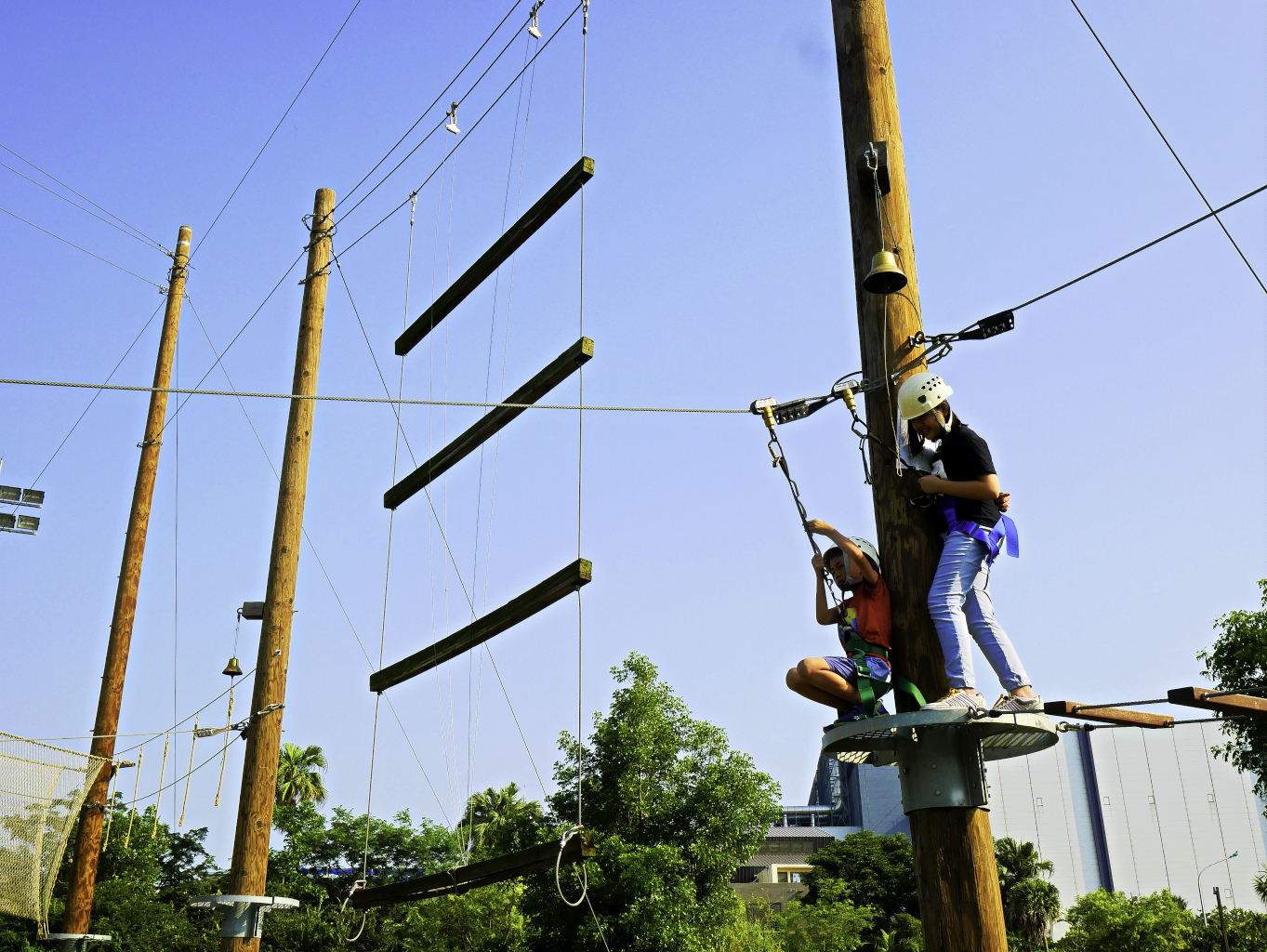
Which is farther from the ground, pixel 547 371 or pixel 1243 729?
pixel 547 371

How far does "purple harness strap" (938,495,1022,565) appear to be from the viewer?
427 cm

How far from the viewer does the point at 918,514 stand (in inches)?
175

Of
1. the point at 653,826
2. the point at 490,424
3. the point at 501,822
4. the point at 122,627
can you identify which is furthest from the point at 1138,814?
the point at 490,424

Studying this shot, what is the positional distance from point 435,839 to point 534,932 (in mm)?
29782

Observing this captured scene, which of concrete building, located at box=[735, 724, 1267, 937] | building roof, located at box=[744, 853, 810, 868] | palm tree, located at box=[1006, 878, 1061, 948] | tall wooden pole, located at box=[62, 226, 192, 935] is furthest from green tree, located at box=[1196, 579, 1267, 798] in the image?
building roof, located at box=[744, 853, 810, 868]

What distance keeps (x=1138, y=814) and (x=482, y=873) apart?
8257cm

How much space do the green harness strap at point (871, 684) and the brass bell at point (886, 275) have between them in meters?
1.63

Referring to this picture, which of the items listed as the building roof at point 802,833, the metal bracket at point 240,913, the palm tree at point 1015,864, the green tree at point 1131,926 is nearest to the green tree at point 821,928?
the green tree at point 1131,926

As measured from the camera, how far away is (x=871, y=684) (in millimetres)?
4227

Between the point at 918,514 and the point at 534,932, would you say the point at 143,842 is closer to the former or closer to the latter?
the point at 534,932

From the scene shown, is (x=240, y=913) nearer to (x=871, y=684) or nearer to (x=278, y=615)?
(x=278, y=615)

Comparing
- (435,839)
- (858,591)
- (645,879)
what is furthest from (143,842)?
(858,591)

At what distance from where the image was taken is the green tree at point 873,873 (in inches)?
2263

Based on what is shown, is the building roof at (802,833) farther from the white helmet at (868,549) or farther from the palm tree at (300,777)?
the white helmet at (868,549)
